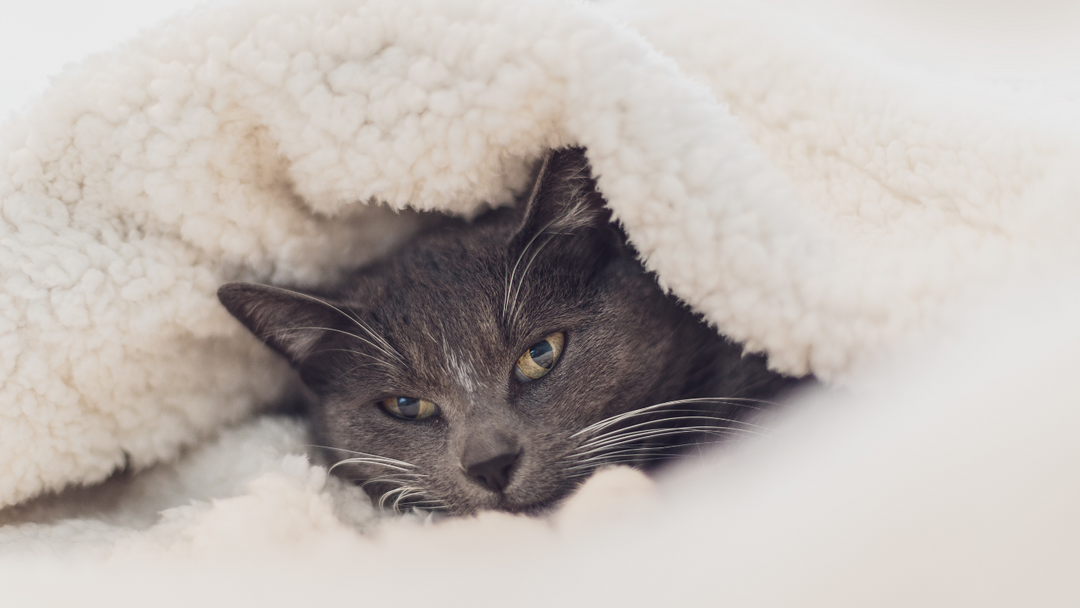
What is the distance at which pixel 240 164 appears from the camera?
73cm

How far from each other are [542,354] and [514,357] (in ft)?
0.12

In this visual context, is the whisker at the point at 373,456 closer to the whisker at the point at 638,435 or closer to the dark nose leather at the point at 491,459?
the dark nose leather at the point at 491,459

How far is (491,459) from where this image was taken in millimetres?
732

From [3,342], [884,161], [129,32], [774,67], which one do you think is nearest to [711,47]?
[774,67]

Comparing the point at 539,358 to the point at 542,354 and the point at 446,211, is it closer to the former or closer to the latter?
the point at 542,354

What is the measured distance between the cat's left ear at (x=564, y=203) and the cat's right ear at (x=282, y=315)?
0.89ft

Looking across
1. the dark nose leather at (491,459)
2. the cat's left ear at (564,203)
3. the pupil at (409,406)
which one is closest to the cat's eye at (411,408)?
the pupil at (409,406)

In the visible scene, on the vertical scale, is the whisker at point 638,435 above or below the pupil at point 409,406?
above

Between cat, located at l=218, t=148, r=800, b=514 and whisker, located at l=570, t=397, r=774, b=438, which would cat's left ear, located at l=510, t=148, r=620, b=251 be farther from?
whisker, located at l=570, t=397, r=774, b=438

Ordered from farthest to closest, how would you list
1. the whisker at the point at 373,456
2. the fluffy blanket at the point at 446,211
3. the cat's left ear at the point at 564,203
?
the whisker at the point at 373,456, the cat's left ear at the point at 564,203, the fluffy blanket at the point at 446,211

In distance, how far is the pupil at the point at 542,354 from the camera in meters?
0.82

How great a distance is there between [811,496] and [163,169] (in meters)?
0.71

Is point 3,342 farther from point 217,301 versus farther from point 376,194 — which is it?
point 376,194

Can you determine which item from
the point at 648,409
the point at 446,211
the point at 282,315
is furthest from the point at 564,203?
the point at 282,315
